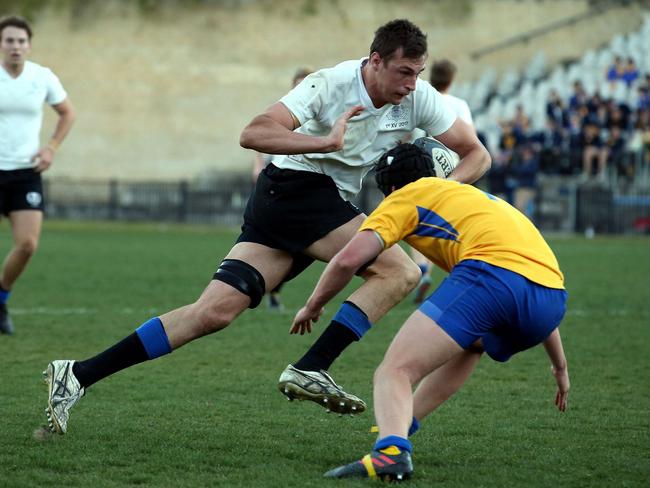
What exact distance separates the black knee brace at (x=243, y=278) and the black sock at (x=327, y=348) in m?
0.38

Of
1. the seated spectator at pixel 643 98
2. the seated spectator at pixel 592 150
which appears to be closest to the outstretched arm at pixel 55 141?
the seated spectator at pixel 592 150

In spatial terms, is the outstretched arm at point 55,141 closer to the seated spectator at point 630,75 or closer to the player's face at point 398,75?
the player's face at point 398,75

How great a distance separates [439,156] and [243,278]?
1.11 m

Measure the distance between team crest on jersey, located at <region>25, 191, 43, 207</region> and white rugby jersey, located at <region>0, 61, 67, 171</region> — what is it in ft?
0.72

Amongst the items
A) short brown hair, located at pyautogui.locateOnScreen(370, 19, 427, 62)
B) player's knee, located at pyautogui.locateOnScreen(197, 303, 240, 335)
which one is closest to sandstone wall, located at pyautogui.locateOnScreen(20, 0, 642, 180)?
player's knee, located at pyautogui.locateOnScreen(197, 303, 240, 335)

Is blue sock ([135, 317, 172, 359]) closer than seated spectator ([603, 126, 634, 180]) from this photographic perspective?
Yes

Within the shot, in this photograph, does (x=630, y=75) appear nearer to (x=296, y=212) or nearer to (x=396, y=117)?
(x=396, y=117)

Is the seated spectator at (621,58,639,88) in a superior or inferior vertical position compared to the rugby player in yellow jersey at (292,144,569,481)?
superior

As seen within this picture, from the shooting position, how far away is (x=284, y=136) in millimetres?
5469

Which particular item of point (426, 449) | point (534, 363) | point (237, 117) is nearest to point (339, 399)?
point (426, 449)

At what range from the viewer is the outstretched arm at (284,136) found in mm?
5402

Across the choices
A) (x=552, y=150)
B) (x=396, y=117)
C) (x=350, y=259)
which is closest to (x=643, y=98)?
(x=552, y=150)

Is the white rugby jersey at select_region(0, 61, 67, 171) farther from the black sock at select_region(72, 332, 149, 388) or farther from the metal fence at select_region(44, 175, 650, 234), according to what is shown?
the metal fence at select_region(44, 175, 650, 234)

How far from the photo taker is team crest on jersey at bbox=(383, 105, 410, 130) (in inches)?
231
